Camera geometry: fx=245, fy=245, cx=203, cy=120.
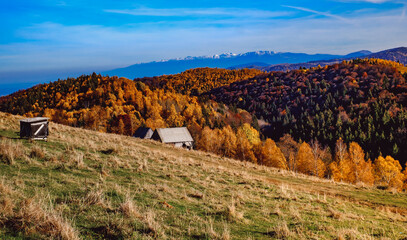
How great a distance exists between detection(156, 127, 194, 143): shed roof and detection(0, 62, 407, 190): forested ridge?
18.6 meters

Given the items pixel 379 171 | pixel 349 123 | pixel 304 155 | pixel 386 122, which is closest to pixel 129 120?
pixel 304 155

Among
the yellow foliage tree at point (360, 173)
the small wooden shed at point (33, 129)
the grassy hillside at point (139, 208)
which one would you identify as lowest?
the yellow foliage tree at point (360, 173)

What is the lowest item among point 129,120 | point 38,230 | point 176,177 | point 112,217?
point 129,120

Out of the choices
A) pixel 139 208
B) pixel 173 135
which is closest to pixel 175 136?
pixel 173 135

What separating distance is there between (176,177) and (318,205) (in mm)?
7397

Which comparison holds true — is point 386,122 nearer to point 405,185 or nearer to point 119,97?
point 405,185

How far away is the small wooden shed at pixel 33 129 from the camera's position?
1583 cm

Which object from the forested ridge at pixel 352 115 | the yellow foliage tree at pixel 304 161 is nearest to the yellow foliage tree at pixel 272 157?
the yellow foliage tree at pixel 304 161

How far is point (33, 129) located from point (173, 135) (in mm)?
41766

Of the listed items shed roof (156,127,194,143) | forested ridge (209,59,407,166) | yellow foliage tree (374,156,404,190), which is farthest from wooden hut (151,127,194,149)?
forested ridge (209,59,407,166)

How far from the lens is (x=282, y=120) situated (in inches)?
6324

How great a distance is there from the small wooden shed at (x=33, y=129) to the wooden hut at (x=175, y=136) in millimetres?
38551

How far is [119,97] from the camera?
13550 centimetres

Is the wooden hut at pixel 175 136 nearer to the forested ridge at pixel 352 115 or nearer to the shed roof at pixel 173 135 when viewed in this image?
the shed roof at pixel 173 135
